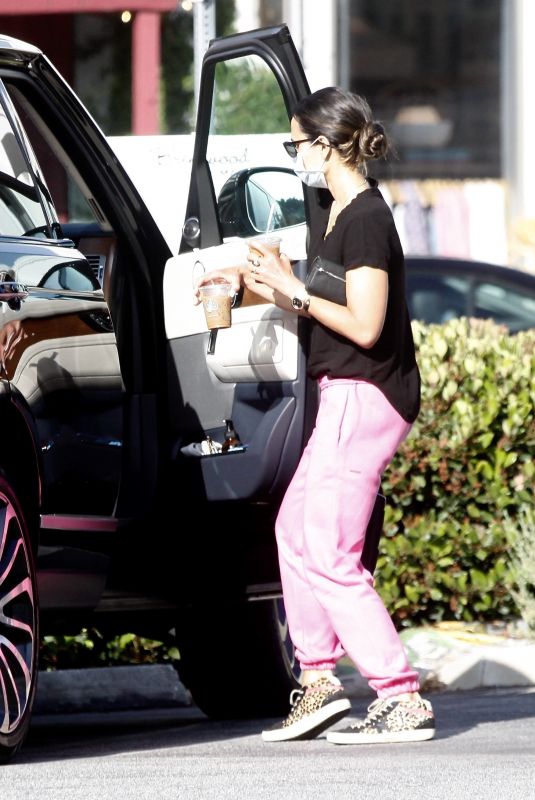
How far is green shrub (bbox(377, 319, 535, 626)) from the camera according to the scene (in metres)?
7.43

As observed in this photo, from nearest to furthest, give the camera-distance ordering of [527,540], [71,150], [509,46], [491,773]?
1. [491,773]
2. [71,150]
3. [527,540]
4. [509,46]

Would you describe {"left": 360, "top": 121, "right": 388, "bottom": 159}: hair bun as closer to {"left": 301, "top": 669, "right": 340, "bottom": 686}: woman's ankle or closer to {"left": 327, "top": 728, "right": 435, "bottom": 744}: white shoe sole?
{"left": 301, "top": 669, "right": 340, "bottom": 686}: woman's ankle

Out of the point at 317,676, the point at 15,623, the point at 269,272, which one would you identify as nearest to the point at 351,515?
the point at 317,676

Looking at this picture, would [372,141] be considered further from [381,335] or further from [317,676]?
[317,676]

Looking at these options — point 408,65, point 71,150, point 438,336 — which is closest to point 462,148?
point 408,65

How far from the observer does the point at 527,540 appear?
24.6 ft

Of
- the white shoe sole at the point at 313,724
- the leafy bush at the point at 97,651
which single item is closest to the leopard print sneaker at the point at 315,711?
the white shoe sole at the point at 313,724

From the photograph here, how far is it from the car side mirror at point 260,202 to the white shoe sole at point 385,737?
1.47 m

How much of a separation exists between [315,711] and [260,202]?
1.48 metres

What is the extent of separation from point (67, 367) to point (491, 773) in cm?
150

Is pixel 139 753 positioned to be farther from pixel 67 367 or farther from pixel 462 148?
pixel 462 148

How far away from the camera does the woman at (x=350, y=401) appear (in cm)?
519

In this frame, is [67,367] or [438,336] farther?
[438,336]

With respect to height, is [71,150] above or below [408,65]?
below
